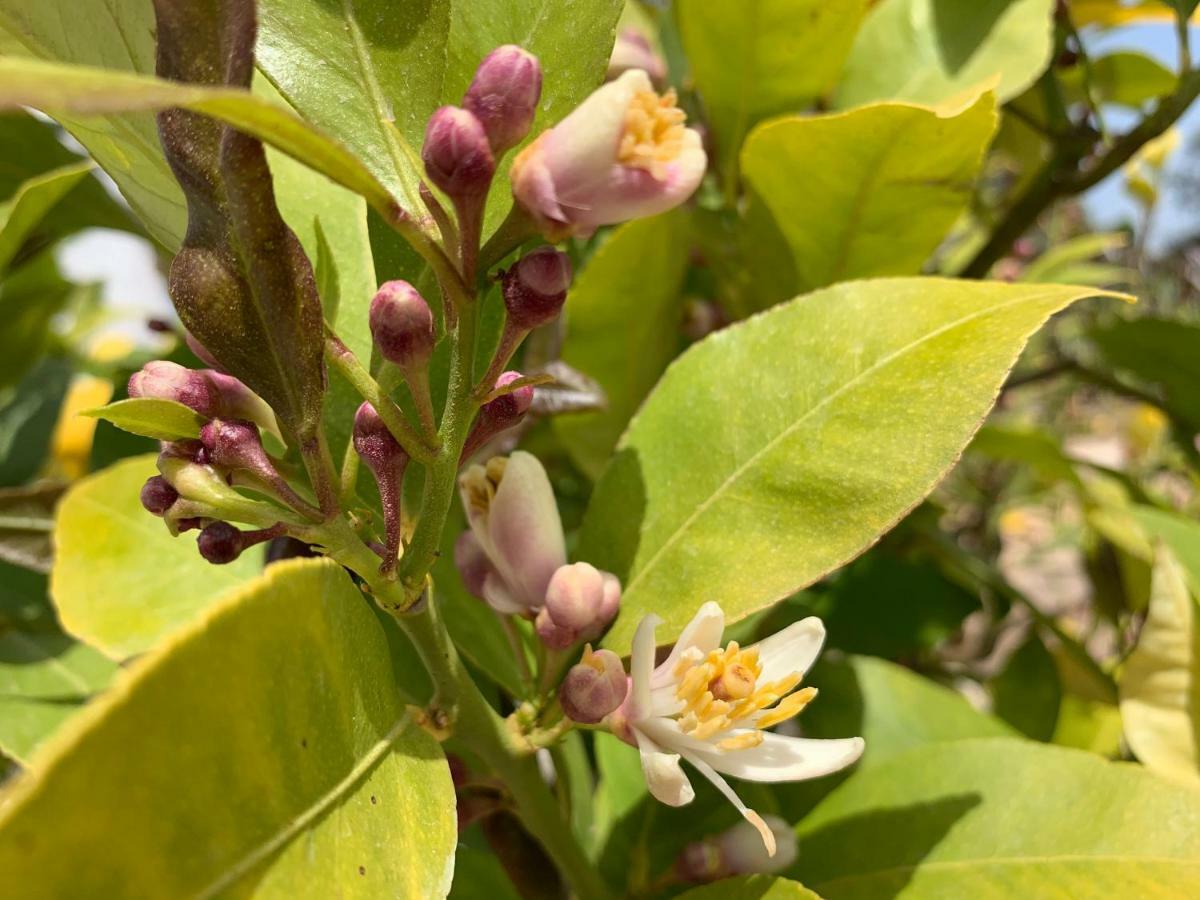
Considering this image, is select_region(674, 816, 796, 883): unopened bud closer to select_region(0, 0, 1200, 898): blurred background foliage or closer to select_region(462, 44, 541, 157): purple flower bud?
select_region(0, 0, 1200, 898): blurred background foliage

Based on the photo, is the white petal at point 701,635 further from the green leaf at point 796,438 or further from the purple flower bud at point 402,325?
the purple flower bud at point 402,325

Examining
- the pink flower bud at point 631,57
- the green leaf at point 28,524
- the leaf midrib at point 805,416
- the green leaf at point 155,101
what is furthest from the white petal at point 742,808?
the green leaf at point 28,524

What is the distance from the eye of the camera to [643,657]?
0.56m

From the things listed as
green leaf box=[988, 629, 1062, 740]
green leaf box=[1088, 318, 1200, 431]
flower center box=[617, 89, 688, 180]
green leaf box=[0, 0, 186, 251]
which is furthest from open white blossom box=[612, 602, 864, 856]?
green leaf box=[1088, 318, 1200, 431]

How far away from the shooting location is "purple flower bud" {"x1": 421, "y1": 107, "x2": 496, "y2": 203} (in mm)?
452

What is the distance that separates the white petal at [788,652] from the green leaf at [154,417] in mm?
345

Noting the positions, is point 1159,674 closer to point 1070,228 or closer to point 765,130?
point 765,130

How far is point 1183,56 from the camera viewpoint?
1012mm

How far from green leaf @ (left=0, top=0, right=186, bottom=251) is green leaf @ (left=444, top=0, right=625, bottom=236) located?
0.16m

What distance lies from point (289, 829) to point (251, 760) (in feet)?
0.12

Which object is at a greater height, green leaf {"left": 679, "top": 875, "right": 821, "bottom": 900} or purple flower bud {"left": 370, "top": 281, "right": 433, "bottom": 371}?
purple flower bud {"left": 370, "top": 281, "right": 433, "bottom": 371}

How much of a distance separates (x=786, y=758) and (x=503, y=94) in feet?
1.27

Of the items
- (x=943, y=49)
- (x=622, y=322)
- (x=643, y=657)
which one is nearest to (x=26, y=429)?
(x=622, y=322)

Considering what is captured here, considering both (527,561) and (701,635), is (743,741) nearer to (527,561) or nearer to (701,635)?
(701,635)
